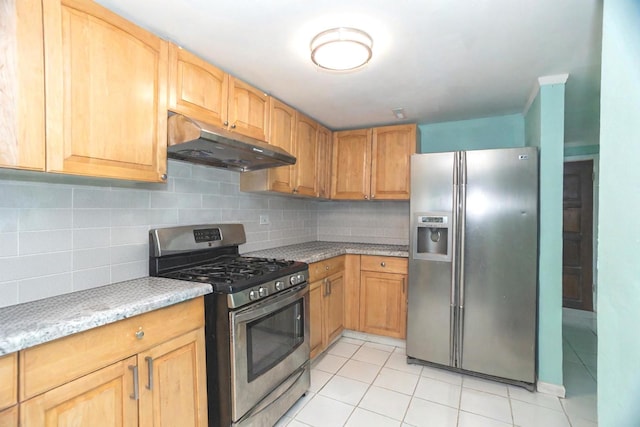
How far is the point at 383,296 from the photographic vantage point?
115 inches

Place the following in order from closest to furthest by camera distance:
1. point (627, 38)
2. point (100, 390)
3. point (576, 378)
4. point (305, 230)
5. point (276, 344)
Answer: point (627, 38)
point (100, 390)
point (276, 344)
point (576, 378)
point (305, 230)

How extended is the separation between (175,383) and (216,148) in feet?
3.98

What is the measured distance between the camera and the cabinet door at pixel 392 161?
3051mm

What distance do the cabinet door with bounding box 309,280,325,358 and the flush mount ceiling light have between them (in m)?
1.62

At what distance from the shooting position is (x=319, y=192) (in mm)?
3104

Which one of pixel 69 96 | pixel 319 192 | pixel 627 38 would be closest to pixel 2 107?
pixel 69 96

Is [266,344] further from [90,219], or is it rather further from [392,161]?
[392,161]

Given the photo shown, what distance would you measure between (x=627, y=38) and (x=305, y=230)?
290 cm

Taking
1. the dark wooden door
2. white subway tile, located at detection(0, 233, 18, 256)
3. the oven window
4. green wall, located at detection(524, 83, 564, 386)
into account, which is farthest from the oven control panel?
the dark wooden door

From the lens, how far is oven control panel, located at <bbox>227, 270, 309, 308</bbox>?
1.53 metres

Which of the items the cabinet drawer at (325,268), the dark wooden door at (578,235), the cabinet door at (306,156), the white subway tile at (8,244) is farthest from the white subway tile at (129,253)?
the dark wooden door at (578,235)

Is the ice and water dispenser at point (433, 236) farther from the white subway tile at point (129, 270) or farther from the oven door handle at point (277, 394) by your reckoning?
the white subway tile at point (129, 270)

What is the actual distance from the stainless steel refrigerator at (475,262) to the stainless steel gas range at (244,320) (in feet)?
3.49

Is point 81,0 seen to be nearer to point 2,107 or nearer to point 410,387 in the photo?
point 2,107
